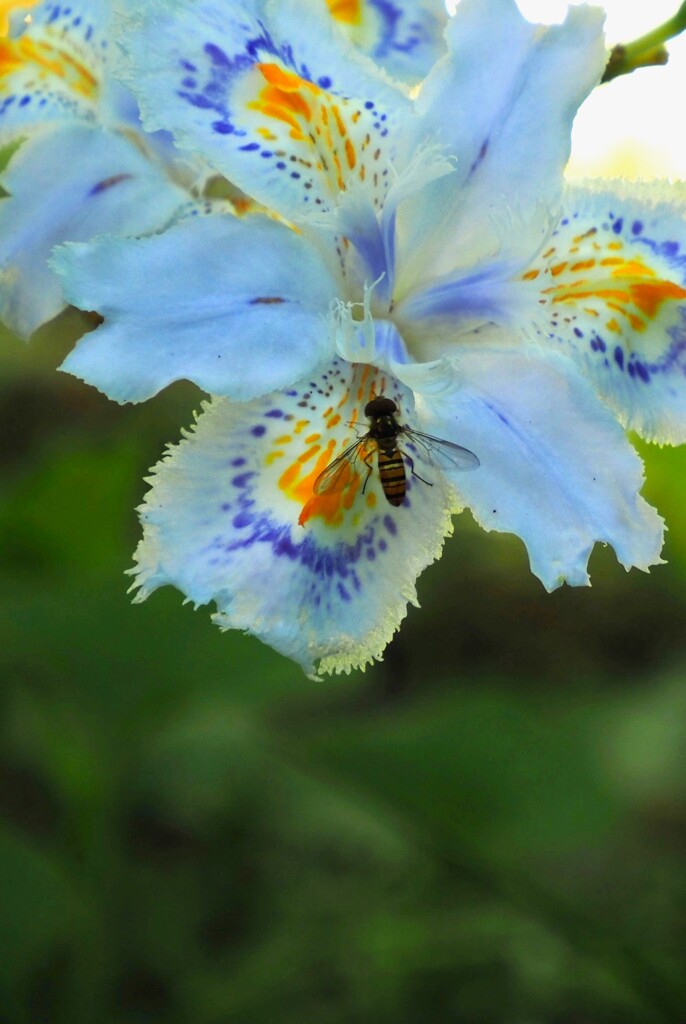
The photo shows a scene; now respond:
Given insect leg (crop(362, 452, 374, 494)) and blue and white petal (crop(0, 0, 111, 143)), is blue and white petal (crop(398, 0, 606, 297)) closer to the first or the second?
insect leg (crop(362, 452, 374, 494))

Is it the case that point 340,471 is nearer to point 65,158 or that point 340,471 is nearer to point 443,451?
point 443,451

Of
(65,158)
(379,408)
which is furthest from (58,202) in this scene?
(379,408)

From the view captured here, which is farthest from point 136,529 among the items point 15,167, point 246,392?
point 246,392

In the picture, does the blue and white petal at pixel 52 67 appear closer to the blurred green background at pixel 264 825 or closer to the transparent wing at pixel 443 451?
the transparent wing at pixel 443 451

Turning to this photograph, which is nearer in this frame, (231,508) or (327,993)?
(231,508)

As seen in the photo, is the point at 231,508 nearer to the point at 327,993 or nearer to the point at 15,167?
the point at 15,167

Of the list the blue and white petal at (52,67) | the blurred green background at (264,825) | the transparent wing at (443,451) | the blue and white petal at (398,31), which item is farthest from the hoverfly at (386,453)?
the blurred green background at (264,825)
